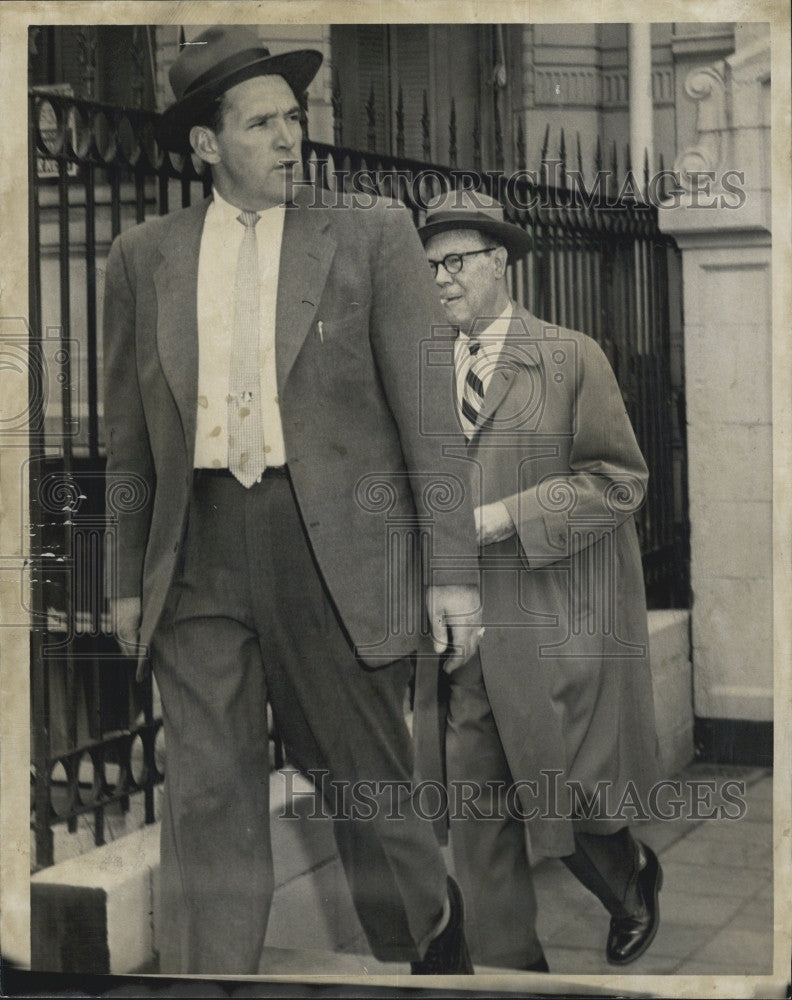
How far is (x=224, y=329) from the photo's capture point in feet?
18.0

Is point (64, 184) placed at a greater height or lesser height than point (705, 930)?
greater

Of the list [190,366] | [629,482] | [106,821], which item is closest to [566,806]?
[629,482]

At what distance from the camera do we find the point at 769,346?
564cm

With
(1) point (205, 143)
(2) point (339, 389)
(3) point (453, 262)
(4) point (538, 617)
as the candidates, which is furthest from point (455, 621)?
(1) point (205, 143)

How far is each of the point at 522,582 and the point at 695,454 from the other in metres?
0.75

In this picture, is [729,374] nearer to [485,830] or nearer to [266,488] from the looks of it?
[266,488]

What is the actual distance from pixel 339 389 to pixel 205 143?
0.95 metres

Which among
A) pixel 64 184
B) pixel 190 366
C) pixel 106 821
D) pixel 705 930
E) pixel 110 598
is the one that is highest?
pixel 64 184

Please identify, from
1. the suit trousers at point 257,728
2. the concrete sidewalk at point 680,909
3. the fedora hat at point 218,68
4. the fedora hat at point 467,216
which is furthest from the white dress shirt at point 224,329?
the concrete sidewalk at point 680,909

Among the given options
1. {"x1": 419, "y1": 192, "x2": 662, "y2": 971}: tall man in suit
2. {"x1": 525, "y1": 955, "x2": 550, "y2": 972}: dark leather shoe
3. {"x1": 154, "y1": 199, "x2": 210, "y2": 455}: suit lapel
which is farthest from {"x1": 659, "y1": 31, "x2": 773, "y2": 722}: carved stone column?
{"x1": 154, "y1": 199, "x2": 210, "y2": 455}: suit lapel

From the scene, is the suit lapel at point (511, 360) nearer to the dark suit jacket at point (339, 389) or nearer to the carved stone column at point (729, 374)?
the dark suit jacket at point (339, 389)

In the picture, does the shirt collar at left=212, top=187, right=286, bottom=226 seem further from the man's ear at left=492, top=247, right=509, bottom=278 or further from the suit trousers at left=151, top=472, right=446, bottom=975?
the suit trousers at left=151, top=472, right=446, bottom=975

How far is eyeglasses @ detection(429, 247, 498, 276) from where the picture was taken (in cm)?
556

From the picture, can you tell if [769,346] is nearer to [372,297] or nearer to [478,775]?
[372,297]
